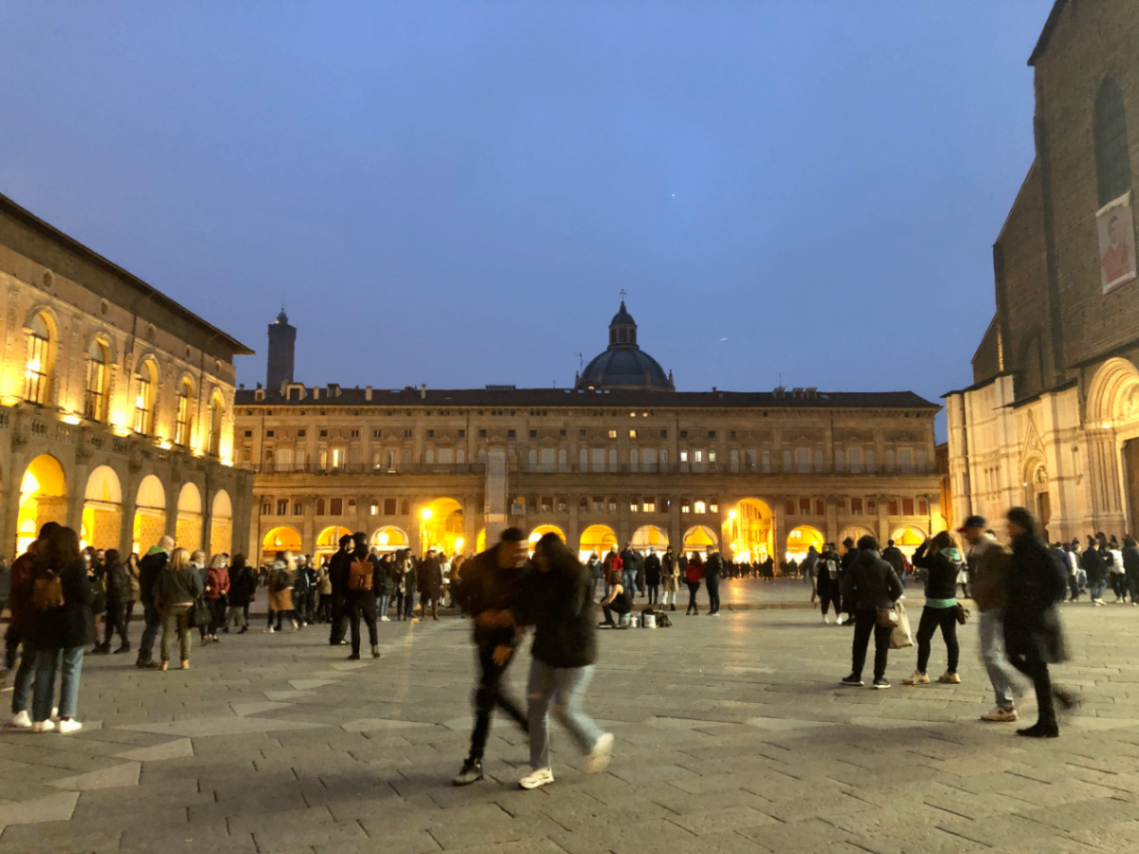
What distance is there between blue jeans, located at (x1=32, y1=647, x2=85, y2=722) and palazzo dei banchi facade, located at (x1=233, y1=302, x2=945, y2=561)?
48.1m

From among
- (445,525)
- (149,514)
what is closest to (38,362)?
(149,514)

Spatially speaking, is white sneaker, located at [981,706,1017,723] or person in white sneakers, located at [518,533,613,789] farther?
white sneaker, located at [981,706,1017,723]

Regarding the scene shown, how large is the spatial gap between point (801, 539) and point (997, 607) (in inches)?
2032

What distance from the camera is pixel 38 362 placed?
2238cm

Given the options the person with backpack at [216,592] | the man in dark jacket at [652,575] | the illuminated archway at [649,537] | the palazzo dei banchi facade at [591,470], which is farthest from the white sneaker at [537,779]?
the illuminated archway at [649,537]

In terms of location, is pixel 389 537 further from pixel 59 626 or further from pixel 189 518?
pixel 59 626

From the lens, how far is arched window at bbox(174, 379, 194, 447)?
2950 cm

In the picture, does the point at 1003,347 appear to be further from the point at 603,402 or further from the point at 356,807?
the point at 356,807

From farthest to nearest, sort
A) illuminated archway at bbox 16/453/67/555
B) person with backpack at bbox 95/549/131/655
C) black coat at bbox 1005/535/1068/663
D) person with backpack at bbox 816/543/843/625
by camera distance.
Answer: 1. illuminated archway at bbox 16/453/67/555
2. person with backpack at bbox 816/543/843/625
3. person with backpack at bbox 95/549/131/655
4. black coat at bbox 1005/535/1068/663

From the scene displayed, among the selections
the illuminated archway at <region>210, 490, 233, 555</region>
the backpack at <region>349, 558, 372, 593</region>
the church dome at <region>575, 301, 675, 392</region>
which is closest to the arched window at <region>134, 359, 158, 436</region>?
the illuminated archway at <region>210, 490, 233, 555</region>

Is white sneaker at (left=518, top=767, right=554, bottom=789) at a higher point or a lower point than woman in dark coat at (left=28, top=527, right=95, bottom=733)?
lower

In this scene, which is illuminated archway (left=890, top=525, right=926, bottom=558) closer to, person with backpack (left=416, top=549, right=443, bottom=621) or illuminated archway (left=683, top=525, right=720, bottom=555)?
illuminated archway (left=683, top=525, right=720, bottom=555)

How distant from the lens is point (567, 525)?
182 feet

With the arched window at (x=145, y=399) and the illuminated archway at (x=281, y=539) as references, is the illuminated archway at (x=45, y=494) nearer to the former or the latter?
the arched window at (x=145, y=399)
